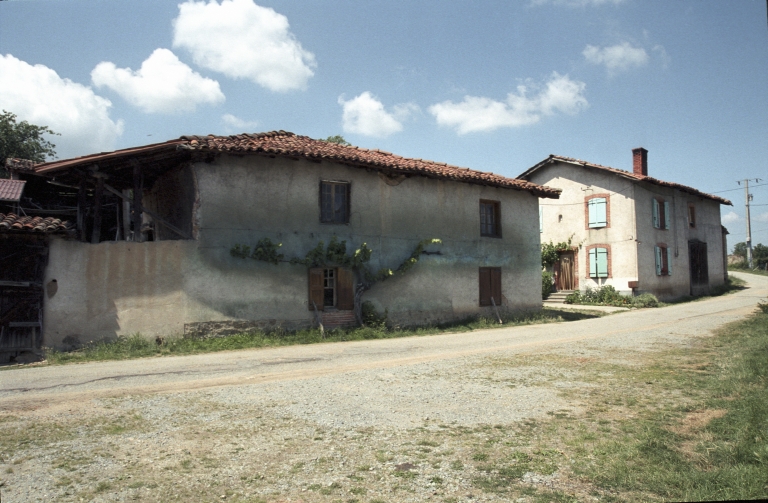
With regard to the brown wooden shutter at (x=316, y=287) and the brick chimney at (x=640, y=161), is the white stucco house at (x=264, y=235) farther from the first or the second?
the brick chimney at (x=640, y=161)

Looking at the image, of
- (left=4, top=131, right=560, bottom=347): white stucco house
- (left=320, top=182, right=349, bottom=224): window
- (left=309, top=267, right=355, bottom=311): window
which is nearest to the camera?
(left=4, top=131, right=560, bottom=347): white stucco house

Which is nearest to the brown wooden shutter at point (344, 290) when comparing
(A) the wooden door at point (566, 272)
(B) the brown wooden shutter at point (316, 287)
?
(B) the brown wooden shutter at point (316, 287)

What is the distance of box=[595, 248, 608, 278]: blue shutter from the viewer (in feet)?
80.8

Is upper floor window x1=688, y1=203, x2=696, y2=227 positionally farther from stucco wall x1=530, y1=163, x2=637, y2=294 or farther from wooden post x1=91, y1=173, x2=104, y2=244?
wooden post x1=91, y1=173, x2=104, y2=244

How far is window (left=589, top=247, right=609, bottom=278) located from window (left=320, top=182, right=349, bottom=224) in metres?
14.6

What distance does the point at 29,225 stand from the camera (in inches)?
432

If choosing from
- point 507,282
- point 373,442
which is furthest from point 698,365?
point 507,282

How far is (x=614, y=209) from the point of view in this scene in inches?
971

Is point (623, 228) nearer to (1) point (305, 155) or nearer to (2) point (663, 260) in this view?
(2) point (663, 260)

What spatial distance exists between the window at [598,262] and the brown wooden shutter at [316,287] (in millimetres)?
15432

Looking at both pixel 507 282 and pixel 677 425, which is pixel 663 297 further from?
pixel 677 425

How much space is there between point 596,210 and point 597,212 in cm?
11

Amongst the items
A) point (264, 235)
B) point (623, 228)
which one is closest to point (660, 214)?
point (623, 228)

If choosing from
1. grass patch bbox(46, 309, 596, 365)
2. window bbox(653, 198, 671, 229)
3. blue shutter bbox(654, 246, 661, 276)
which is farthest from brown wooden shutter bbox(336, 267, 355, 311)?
window bbox(653, 198, 671, 229)
